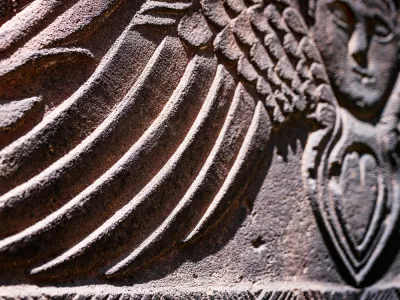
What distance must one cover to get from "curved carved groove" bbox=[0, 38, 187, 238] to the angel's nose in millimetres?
544

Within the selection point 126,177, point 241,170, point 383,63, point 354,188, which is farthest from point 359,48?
point 126,177

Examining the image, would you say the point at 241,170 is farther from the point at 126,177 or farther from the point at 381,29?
the point at 381,29

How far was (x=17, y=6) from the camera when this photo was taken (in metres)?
0.91

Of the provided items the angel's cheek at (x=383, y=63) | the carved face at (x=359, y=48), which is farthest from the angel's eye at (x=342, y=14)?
the angel's cheek at (x=383, y=63)

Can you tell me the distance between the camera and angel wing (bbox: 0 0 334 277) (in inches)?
34.1

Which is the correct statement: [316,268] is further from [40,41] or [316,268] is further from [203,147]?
[40,41]

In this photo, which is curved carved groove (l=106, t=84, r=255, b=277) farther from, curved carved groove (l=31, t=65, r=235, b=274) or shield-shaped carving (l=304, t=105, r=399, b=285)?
shield-shaped carving (l=304, t=105, r=399, b=285)

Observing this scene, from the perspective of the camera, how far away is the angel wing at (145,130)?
87 centimetres

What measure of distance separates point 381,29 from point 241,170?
0.66 meters

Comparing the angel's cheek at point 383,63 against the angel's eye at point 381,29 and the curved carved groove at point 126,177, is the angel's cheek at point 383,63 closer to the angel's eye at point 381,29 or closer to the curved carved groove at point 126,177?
the angel's eye at point 381,29

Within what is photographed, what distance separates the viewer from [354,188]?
1321 mm

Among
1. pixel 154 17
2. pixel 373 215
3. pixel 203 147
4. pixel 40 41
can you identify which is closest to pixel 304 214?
pixel 373 215

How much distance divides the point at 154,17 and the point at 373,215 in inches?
30.8

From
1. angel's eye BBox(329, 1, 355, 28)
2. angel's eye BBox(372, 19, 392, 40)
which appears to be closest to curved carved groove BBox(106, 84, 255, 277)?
angel's eye BBox(329, 1, 355, 28)
